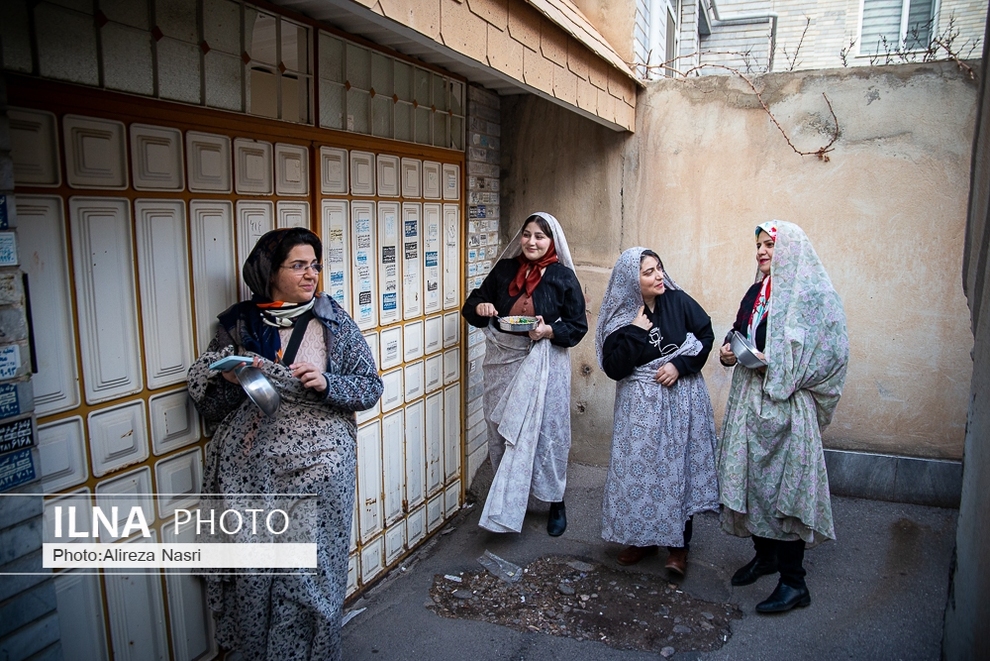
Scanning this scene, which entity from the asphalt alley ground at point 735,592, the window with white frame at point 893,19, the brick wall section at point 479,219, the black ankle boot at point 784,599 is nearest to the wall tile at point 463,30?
the brick wall section at point 479,219

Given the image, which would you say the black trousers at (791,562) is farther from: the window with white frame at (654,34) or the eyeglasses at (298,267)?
the window with white frame at (654,34)

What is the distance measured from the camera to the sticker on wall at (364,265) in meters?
3.37

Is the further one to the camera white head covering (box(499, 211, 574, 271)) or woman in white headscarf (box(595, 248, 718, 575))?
white head covering (box(499, 211, 574, 271))

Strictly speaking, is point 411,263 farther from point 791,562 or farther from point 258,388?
point 791,562

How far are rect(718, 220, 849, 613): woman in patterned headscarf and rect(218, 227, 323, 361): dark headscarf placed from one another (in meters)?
2.10

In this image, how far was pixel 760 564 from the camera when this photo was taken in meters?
3.69

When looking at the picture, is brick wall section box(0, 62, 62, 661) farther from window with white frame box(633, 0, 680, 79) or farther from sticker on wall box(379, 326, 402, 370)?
window with white frame box(633, 0, 680, 79)

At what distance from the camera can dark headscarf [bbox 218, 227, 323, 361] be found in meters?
2.54

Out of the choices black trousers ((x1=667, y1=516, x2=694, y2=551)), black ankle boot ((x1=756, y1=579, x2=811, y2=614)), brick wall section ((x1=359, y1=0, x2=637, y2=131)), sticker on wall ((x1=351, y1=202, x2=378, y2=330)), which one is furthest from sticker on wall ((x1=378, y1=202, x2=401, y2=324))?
black ankle boot ((x1=756, y1=579, x2=811, y2=614))

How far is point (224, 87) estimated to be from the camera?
101 inches

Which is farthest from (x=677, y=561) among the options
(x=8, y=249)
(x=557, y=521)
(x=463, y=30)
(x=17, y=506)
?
(x=8, y=249)

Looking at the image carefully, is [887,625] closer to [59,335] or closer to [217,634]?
[217,634]

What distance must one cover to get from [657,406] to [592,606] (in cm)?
105

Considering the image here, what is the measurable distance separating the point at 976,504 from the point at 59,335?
2.51 meters
